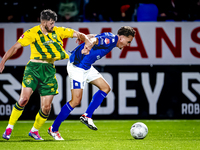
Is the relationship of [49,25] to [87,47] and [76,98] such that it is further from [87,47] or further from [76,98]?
[76,98]

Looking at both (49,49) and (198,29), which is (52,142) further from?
(198,29)

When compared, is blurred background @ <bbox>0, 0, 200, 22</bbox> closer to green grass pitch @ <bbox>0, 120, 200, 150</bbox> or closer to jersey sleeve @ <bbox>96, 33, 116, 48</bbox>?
green grass pitch @ <bbox>0, 120, 200, 150</bbox>

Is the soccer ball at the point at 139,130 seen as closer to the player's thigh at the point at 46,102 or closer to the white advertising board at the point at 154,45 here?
the player's thigh at the point at 46,102

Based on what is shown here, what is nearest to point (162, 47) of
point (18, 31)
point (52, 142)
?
point (18, 31)

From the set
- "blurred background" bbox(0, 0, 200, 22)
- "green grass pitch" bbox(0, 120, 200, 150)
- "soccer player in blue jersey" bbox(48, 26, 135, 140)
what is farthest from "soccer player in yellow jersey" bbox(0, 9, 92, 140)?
"blurred background" bbox(0, 0, 200, 22)

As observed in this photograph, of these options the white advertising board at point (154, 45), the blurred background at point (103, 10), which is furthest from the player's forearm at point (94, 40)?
the blurred background at point (103, 10)

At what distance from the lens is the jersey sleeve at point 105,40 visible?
5.36 metres

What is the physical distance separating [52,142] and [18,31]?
4.07 metres

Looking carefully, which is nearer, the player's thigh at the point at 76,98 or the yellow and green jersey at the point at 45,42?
the yellow and green jersey at the point at 45,42

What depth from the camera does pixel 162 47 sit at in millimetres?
8664

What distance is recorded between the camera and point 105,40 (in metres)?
5.38

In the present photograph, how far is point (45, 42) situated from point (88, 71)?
31.0 inches

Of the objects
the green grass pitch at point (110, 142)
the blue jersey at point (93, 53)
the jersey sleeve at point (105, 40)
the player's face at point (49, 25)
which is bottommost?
the green grass pitch at point (110, 142)

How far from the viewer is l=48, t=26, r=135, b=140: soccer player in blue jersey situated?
211 inches
